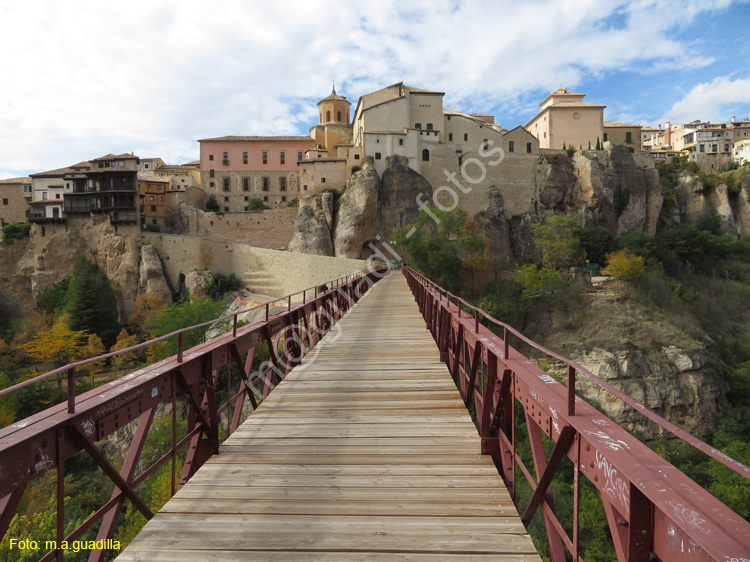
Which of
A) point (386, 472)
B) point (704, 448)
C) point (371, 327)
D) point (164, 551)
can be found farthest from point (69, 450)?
point (371, 327)

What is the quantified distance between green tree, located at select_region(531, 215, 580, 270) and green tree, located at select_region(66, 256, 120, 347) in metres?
38.6

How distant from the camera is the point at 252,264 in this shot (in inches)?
1442

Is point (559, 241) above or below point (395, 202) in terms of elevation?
below

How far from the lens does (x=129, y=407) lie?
2.85 meters

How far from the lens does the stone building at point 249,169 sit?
49.9 metres

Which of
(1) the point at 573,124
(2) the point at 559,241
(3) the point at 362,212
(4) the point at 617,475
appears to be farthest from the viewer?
(1) the point at 573,124

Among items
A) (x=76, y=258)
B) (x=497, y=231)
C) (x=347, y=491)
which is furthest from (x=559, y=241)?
(x=76, y=258)

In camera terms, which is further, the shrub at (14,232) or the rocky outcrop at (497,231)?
the rocky outcrop at (497,231)

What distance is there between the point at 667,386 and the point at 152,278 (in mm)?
39459

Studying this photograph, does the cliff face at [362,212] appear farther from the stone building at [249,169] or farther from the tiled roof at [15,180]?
the tiled roof at [15,180]

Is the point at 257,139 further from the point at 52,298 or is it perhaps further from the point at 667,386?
the point at 667,386

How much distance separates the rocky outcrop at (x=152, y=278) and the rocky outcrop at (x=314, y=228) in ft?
37.9

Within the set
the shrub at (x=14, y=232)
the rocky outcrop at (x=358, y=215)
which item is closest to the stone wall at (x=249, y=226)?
the rocky outcrop at (x=358, y=215)

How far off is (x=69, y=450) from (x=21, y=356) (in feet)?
130
